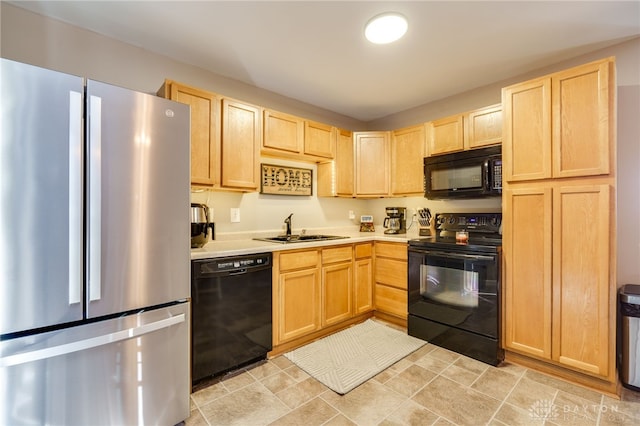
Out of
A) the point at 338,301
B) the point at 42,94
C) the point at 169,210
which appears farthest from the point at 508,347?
the point at 42,94

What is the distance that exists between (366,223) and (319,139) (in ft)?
4.35

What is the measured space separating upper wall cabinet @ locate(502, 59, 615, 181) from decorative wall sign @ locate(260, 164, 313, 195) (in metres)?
1.99

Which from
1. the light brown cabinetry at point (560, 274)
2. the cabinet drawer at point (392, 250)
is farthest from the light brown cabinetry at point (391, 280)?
the light brown cabinetry at point (560, 274)

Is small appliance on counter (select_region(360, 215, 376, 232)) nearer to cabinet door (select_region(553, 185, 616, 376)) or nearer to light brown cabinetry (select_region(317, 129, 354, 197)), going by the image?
light brown cabinetry (select_region(317, 129, 354, 197))

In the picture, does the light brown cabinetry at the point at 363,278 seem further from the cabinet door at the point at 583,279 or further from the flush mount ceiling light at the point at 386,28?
the flush mount ceiling light at the point at 386,28

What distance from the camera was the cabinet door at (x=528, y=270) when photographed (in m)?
2.09

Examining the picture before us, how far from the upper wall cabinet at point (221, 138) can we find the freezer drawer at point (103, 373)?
111cm

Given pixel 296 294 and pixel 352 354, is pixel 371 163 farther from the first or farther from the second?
pixel 352 354

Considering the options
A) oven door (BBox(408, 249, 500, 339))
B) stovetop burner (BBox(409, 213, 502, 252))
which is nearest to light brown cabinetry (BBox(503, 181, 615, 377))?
oven door (BBox(408, 249, 500, 339))

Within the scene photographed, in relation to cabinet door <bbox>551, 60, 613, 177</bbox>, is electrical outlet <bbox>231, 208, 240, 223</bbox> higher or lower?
lower

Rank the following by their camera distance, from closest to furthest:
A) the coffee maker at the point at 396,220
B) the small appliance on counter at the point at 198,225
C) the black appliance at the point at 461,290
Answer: the small appliance on counter at the point at 198,225 < the black appliance at the point at 461,290 < the coffee maker at the point at 396,220

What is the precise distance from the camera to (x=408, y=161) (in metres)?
3.29

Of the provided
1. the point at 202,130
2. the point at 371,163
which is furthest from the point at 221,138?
the point at 371,163

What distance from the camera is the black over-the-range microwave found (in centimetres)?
253
